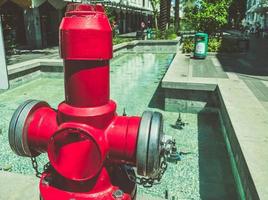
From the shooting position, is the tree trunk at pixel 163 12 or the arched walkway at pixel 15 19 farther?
the tree trunk at pixel 163 12

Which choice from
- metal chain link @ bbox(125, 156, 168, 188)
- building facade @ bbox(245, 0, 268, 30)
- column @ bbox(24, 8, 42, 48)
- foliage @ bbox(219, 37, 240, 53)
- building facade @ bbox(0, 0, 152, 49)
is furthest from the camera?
building facade @ bbox(245, 0, 268, 30)

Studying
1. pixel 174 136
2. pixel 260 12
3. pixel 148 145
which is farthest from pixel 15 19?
pixel 260 12

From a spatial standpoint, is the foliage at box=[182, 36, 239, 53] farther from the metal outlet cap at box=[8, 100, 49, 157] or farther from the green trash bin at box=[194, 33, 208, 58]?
the metal outlet cap at box=[8, 100, 49, 157]

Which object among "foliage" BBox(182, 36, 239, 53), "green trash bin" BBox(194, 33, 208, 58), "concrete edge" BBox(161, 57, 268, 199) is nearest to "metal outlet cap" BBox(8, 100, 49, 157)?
"concrete edge" BBox(161, 57, 268, 199)

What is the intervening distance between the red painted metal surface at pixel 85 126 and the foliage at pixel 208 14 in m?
16.0

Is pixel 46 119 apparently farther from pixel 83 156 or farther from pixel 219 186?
pixel 219 186

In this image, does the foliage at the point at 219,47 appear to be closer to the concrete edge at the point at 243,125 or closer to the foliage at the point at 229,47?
the foliage at the point at 229,47

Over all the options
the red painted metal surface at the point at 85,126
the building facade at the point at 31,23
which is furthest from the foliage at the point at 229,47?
the red painted metal surface at the point at 85,126

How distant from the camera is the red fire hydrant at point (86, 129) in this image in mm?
1484

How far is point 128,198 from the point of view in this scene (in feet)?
5.88

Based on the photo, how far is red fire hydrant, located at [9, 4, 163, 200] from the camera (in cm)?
148

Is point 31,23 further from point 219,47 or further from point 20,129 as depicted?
point 20,129

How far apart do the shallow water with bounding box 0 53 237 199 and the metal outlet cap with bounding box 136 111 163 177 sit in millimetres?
2455

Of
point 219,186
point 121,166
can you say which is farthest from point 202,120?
point 121,166
